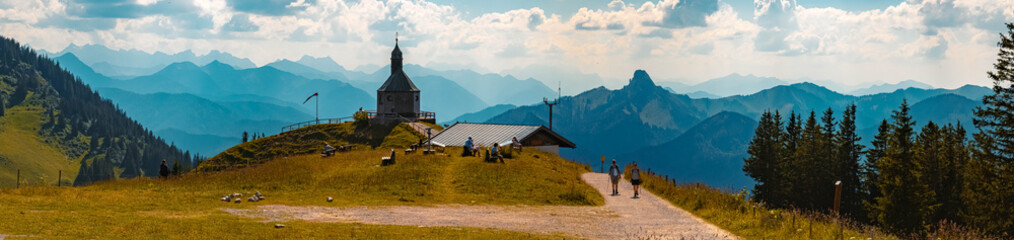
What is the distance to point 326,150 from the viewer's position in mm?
54562

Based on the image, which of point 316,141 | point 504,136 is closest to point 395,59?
point 316,141

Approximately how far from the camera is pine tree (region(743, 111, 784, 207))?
96000 mm

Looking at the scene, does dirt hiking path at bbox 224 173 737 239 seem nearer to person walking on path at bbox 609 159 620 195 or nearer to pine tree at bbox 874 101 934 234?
person walking on path at bbox 609 159 620 195

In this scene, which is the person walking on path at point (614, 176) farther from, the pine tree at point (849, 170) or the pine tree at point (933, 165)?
the pine tree at point (849, 170)

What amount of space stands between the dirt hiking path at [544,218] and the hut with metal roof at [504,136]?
124 ft

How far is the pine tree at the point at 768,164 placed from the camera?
96.0 m

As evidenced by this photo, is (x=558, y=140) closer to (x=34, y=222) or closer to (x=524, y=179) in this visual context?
(x=524, y=179)

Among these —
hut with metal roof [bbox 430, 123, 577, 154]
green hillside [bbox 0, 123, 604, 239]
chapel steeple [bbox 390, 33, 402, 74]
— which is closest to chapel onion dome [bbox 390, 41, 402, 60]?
chapel steeple [bbox 390, 33, 402, 74]

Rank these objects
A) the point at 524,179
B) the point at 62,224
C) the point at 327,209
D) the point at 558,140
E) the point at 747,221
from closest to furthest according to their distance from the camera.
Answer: the point at 62,224, the point at 747,221, the point at 327,209, the point at 524,179, the point at 558,140

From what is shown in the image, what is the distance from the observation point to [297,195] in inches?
1342

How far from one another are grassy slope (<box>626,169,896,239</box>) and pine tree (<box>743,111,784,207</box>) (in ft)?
→ 214

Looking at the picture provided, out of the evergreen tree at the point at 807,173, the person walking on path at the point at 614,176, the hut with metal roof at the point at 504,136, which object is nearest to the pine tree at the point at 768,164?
the evergreen tree at the point at 807,173

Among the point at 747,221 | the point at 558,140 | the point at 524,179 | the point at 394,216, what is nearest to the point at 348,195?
the point at 394,216

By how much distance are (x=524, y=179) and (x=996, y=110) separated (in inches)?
1506
